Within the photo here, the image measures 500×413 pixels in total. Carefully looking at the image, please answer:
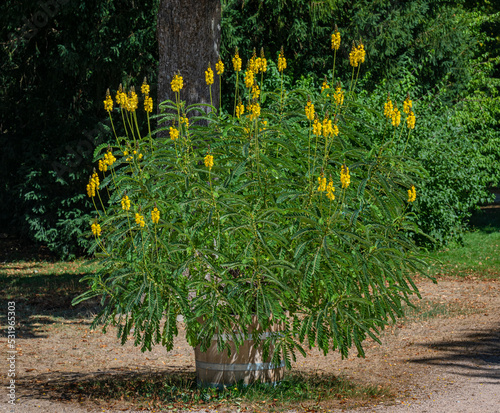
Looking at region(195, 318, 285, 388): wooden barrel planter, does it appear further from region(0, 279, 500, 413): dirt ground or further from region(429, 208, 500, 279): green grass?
region(429, 208, 500, 279): green grass

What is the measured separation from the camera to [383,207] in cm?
459

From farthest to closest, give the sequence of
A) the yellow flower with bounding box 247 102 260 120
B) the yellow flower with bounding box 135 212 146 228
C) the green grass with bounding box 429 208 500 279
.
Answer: the green grass with bounding box 429 208 500 279 < the yellow flower with bounding box 247 102 260 120 < the yellow flower with bounding box 135 212 146 228

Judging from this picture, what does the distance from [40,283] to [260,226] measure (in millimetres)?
8023

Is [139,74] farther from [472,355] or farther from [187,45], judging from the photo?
[472,355]

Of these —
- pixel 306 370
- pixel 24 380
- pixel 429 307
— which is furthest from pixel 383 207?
pixel 429 307

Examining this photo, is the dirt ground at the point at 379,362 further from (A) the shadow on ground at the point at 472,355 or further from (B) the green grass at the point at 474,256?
(B) the green grass at the point at 474,256

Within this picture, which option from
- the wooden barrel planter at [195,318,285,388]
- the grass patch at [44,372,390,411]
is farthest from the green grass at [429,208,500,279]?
the wooden barrel planter at [195,318,285,388]

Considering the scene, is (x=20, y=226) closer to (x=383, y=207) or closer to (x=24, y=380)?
(x=24, y=380)

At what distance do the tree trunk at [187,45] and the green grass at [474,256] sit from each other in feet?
13.8

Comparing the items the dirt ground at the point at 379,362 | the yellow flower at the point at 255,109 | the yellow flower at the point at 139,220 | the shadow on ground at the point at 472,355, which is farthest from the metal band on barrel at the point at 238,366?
the shadow on ground at the point at 472,355

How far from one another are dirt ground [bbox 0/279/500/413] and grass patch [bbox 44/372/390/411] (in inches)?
3.8

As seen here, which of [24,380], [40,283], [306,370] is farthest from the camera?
[40,283]

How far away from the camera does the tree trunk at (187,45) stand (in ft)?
25.9

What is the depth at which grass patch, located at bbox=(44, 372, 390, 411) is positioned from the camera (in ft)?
16.0
